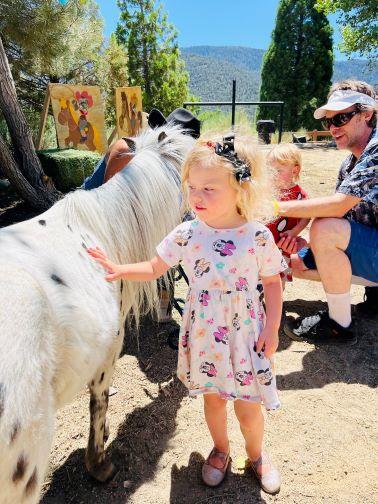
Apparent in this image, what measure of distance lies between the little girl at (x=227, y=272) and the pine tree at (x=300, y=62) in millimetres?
19622

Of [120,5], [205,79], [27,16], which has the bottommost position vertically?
[205,79]

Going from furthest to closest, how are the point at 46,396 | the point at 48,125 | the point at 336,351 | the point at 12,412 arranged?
the point at 48,125, the point at 336,351, the point at 46,396, the point at 12,412

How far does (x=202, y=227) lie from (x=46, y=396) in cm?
79

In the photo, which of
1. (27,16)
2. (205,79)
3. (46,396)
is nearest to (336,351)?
(46,396)

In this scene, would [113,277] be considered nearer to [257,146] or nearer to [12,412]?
[12,412]

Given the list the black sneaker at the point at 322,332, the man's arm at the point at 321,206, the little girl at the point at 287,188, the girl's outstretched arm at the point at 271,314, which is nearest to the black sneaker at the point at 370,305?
the black sneaker at the point at 322,332

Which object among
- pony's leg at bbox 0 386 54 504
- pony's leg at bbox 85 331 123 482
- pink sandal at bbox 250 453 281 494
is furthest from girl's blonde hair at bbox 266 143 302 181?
pony's leg at bbox 0 386 54 504

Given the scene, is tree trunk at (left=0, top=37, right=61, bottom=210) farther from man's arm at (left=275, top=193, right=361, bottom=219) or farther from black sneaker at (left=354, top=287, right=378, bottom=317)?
black sneaker at (left=354, top=287, right=378, bottom=317)

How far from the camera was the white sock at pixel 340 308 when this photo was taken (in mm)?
2586

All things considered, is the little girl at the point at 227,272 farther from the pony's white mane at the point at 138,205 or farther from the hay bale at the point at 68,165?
the hay bale at the point at 68,165

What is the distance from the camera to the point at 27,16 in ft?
26.7

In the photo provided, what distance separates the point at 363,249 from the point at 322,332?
63 centimetres

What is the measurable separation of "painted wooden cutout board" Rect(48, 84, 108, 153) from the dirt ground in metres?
5.46

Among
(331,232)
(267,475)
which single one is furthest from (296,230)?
(267,475)
